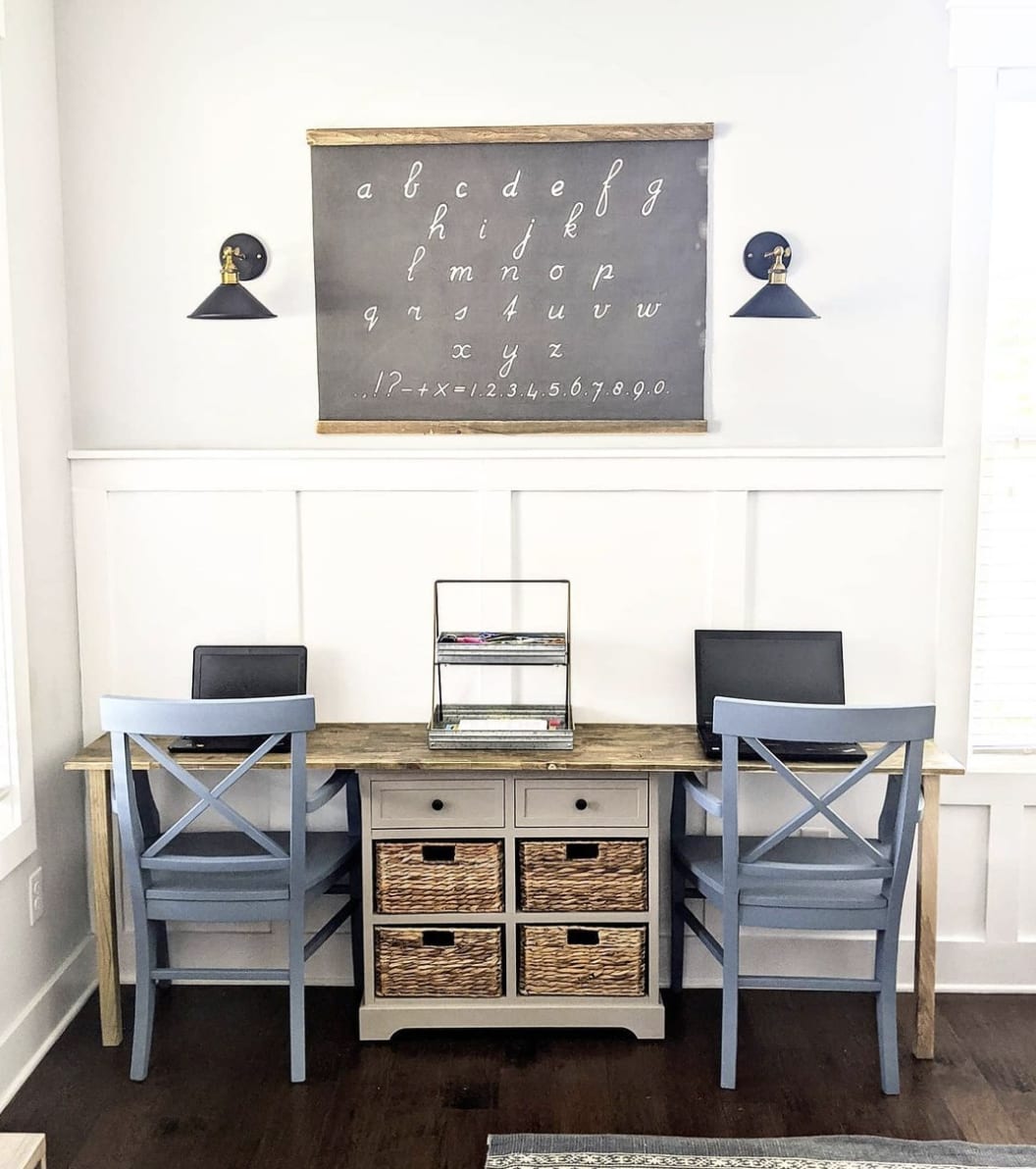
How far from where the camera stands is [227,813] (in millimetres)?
2797

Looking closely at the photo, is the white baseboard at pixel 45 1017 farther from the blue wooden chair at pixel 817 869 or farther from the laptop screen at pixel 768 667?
the laptop screen at pixel 768 667

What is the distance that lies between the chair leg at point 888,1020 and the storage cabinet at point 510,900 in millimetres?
543

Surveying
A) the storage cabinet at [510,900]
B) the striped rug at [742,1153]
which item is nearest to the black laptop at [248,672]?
the storage cabinet at [510,900]

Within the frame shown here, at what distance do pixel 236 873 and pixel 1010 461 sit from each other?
228 cm

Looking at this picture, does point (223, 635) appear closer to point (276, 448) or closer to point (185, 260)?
point (276, 448)

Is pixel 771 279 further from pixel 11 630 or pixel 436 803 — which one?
pixel 11 630

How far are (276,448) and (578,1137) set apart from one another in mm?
1886

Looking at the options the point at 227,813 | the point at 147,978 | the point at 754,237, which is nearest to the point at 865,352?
the point at 754,237

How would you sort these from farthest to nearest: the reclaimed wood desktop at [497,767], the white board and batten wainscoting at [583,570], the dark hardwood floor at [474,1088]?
the white board and batten wainscoting at [583,570], the reclaimed wood desktop at [497,767], the dark hardwood floor at [474,1088]

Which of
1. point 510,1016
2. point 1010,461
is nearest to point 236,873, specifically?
point 510,1016

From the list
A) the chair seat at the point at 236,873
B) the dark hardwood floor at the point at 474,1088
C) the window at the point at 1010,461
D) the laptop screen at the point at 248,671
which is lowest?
the dark hardwood floor at the point at 474,1088

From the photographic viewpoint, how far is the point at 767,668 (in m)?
3.19

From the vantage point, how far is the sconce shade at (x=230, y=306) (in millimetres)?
3045

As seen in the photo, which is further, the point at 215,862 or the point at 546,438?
the point at 546,438
